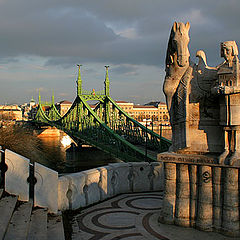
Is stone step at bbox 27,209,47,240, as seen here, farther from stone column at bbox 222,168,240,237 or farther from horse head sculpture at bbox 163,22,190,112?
horse head sculpture at bbox 163,22,190,112

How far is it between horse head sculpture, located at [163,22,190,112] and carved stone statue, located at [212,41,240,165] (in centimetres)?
74

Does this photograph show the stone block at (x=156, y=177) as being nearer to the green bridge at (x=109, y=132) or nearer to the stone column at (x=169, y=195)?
the stone column at (x=169, y=195)

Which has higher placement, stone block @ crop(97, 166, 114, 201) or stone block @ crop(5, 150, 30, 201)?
stone block @ crop(5, 150, 30, 201)

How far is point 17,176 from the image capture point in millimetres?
5574

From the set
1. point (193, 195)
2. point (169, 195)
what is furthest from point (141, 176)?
point (193, 195)

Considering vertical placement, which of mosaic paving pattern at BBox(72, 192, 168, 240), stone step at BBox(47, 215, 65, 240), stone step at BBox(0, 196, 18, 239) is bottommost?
mosaic paving pattern at BBox(72, 192, 168, 240)

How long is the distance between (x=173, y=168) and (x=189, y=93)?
144 centimetres

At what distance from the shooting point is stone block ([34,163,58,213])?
18.2ft

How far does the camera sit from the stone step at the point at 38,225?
4328mm

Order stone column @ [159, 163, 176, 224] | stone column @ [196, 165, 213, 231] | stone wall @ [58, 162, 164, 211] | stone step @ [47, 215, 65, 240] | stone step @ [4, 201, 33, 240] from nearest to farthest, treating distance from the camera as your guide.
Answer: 1. stone step @ [4, 201, 33, 240]
2. stone step @ [47, 215, 65, 240]
3. stone column @ [196, 165, 213, 231]
4. stone column @ [159, 163, 176, 224]
5. stone wall @ [58, 162, 164, 211]

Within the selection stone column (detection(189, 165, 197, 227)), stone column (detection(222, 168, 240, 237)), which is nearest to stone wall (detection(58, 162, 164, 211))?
stone column (detection(189, 165, 197, 227))

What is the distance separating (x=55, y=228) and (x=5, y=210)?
2.93 feet

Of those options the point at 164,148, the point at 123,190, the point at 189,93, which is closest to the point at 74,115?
the point at 164,148

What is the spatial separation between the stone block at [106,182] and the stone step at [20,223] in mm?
1964
